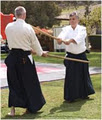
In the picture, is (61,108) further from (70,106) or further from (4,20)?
(4,20)

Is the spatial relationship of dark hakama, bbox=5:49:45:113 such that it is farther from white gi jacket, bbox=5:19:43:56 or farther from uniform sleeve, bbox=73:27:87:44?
uniform sleeve, bbox=73:27:87:44

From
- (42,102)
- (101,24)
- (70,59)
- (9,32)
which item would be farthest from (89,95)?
(101,24)

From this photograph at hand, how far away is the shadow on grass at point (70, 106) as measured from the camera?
5879mm

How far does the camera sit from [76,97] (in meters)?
6.73

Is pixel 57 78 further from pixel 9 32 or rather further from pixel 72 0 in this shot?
pixel 72 0

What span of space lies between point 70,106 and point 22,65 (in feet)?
4.64

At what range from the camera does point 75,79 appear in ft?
22.1

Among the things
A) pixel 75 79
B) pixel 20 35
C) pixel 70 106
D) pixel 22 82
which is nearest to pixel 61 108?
pixel 70 106

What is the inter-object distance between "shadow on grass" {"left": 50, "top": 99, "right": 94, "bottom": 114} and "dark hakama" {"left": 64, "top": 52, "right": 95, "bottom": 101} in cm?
13

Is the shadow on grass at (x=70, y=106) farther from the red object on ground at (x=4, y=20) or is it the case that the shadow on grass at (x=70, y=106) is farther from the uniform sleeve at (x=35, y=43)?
the red object on ground at (x=4, y=20)

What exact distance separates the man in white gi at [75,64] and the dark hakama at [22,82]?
113cm

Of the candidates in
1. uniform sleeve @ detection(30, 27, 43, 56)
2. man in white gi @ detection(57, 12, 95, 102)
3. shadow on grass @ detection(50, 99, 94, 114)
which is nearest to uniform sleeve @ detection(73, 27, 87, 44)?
man in white gi @ detection(57, 12, 95, 102)

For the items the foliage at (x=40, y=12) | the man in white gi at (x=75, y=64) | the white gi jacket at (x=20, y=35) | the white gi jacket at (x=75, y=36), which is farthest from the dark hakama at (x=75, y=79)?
the foliage at (x=40, y=12)

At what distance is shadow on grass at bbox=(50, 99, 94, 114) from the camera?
588 cm
